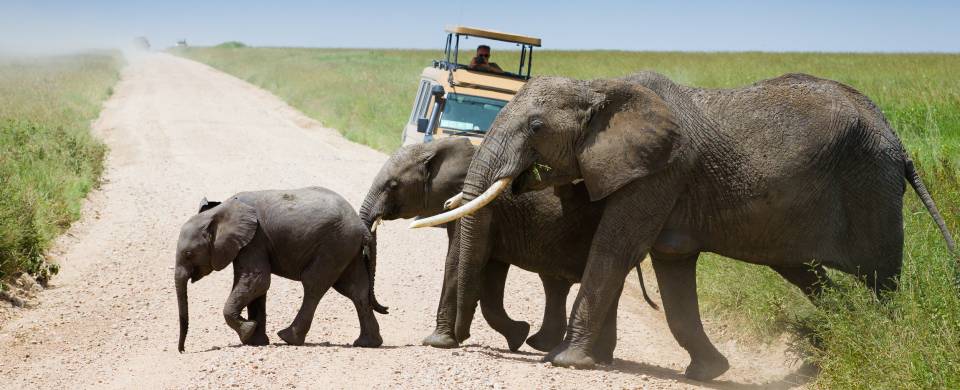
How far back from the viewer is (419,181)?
9516 millimetres

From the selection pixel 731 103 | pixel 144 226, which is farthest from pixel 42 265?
pixel 731 103

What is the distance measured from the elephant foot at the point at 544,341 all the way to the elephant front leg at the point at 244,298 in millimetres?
2392

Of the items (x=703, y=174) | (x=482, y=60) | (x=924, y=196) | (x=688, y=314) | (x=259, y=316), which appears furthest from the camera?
(x=482, y=60)

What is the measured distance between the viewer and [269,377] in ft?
25.4

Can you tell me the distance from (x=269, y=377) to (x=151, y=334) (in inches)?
119

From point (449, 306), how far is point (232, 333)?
2203 millimetres

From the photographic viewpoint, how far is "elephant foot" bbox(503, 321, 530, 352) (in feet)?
31.9

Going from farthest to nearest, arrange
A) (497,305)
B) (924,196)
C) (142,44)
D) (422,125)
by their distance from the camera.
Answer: (142,44) < (422,125) < (497,305) < (924,196)

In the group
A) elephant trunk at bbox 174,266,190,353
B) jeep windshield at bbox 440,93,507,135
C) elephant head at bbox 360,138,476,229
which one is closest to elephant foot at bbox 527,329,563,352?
elephant head at bbox 360,138,476,229

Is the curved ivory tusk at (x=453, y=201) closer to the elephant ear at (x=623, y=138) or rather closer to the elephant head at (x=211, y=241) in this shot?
the elephant ear at (x=623, y=138)

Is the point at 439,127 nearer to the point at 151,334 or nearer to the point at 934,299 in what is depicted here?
the point at 151,334

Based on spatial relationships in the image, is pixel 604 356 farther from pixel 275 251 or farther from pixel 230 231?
pixel 230 231

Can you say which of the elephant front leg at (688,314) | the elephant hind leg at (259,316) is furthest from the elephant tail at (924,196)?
the elephant hind leg at (259,316)

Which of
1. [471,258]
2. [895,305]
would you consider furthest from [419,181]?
[895,305]
